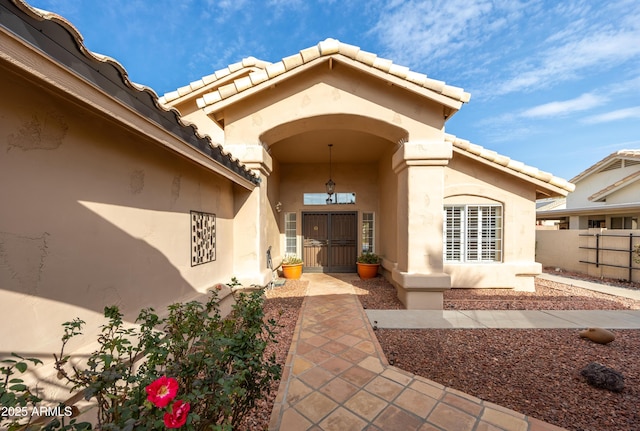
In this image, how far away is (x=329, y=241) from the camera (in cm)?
931

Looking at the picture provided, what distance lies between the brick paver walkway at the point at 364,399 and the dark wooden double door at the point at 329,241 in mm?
5473

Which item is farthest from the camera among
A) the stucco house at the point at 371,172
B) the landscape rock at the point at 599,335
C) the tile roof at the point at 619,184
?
the tile roof at the point at 619,184

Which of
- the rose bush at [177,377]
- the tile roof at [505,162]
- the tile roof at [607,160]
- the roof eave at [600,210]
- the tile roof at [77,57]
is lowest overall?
the rose bush at [177,377]

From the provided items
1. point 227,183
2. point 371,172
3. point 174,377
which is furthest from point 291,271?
point 174,377

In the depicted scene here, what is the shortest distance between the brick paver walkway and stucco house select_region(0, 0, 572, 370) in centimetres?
193

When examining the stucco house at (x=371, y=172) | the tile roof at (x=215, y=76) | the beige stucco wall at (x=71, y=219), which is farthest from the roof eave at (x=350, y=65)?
the tile roof at (x=215, y=76)

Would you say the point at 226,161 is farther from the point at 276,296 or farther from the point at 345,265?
the point at 345,265

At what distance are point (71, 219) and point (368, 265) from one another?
7.46 meters

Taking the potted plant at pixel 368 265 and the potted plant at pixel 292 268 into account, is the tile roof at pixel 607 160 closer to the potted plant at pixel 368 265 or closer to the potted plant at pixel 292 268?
the potted plant at pixel 368 265

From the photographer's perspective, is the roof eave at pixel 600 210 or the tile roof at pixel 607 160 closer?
the roof eave at pixel 600 210

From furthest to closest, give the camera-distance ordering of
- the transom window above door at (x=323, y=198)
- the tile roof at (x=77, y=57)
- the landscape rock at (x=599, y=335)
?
the transom window above door at (x=323, y=198)
the landscape rock at (x=599, y=335)
the tile roof at (x=77, y=57)

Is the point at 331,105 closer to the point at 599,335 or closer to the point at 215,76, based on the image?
the point at 215,76

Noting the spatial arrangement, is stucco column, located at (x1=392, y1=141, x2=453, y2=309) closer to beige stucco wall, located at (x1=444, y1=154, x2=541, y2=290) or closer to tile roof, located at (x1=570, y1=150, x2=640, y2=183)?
beige stucco wall, located at (x1=444, y1=154, x2=541, y2=290)

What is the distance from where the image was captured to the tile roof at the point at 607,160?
13577 mm
